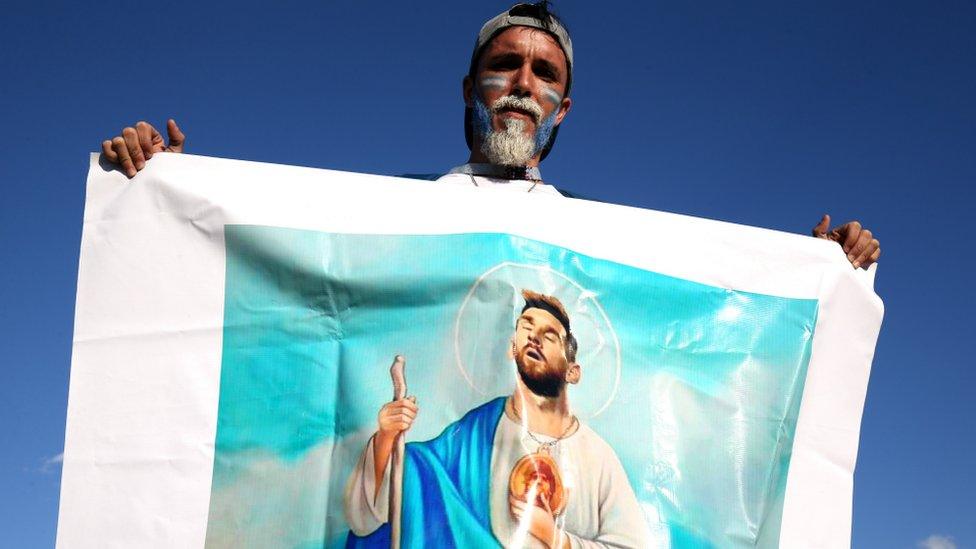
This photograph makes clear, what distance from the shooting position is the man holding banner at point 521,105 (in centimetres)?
414

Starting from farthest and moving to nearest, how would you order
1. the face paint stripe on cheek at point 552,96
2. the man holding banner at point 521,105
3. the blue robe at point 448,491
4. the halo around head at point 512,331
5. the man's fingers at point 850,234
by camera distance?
the face paint stripe on cheek at point 552,96
the man holding banner at point 521,105
the man's fingers at point 850,234
the halo around head at point 512,331
the blue robe at point 448,491

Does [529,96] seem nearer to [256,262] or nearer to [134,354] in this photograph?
[256,262]

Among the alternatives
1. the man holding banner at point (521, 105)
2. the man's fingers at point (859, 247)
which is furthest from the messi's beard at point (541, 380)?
the man's fingers at point (859, 247)

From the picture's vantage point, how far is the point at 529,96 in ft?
13.9

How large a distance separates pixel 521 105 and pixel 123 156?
1643 millimetres

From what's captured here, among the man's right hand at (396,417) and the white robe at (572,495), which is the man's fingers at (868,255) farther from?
the man's right hand at (396,417)

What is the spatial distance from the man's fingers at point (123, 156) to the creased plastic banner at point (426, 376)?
68 millimetres

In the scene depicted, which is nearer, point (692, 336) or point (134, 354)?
point (134, 354)

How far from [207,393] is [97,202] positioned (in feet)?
2.66

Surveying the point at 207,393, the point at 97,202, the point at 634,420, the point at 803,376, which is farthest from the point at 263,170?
the point at 803,376

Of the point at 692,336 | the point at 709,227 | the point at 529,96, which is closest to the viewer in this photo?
the point at 692,336

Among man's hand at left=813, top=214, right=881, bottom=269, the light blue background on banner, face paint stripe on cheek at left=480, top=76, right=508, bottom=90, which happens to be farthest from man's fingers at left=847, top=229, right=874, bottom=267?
face paint stripe on cheek at left=480, top=76, right=508, bottom=90

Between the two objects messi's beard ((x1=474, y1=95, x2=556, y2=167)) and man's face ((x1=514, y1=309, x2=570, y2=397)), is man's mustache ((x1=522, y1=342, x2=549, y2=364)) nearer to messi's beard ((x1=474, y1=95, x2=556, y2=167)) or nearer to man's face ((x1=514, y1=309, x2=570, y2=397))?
man's face ((x1=514, y1=309, x2=570, y2=397))

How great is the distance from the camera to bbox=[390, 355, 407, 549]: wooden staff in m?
2.90
